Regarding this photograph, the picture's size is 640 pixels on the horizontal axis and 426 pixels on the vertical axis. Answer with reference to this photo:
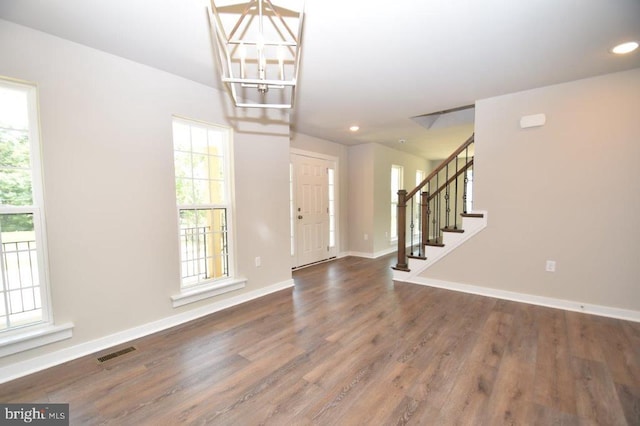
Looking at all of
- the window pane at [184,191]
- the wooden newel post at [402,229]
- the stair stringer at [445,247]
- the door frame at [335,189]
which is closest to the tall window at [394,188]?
the door frame at [335,189]

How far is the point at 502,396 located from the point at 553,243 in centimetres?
211

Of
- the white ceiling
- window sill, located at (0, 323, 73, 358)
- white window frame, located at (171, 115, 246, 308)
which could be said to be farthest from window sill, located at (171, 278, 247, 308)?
the white ceiling

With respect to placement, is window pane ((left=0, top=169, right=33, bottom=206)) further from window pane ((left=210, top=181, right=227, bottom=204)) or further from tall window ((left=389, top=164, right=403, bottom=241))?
tall window ((left=389, top=164, right=403, bottom=241))

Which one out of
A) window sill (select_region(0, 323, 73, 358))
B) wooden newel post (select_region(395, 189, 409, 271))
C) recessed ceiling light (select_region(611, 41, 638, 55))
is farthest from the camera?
wooden newel post (select_region(395, 189, 409, 271))

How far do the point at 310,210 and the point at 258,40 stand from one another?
3.89 metres

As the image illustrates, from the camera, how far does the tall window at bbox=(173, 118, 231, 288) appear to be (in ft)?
9.46

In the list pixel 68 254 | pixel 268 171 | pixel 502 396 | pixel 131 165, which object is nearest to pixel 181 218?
pixel 131 165

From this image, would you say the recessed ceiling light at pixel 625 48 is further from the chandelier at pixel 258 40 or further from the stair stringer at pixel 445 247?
the chandelier at pixel 258 40

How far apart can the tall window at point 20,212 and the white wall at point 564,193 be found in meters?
4.21

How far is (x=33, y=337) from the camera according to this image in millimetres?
1954

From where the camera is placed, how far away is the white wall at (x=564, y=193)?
8.89 feet

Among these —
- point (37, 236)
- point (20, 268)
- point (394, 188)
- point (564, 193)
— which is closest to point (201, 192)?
point (37, 236)

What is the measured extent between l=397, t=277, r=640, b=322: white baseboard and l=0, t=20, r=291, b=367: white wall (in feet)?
9.34

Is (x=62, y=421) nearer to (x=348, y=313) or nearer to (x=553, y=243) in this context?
(x=348, y=313)
